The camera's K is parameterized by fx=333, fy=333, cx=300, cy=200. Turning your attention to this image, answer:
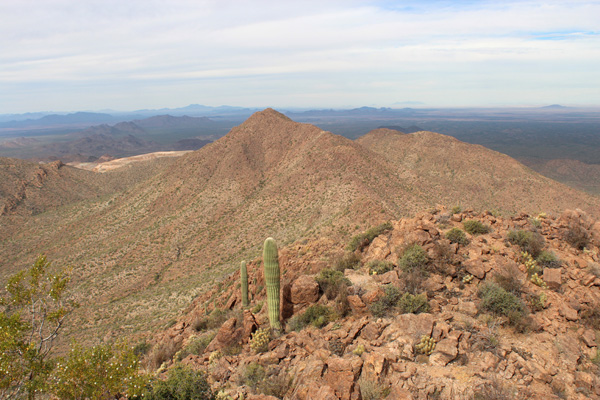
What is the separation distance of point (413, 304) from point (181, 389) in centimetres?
703

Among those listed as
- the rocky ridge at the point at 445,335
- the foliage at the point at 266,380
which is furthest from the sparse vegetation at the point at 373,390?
the foliage at the point at 266,380

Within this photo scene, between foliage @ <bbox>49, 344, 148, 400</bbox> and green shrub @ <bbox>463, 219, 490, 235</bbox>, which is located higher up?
green shrub @ <bbox>463, 219, 490, 235</bbox>

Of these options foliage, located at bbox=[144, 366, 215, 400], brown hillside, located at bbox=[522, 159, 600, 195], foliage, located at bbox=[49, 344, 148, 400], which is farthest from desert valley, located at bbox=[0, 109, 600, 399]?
brown hillside, located at bbox=[522, 159, 600, 195]

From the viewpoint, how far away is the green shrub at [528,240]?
1316cm

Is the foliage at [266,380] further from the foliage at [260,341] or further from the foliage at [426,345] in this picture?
the foliage at [426,345]

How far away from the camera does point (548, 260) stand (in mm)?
12422

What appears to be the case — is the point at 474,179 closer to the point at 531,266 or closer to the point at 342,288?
the point at 531,266

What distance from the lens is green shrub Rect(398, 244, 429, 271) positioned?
12.3m

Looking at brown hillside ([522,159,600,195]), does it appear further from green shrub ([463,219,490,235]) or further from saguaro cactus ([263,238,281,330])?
saguaro cactus ([263,238,281,330])

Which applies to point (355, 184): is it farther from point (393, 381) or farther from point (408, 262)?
point (393, 381)

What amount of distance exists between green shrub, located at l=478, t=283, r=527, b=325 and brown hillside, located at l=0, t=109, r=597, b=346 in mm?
15414

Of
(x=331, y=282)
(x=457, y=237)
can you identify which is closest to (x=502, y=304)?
(x=457, y=237)

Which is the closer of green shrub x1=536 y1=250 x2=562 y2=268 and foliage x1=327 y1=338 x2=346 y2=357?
foliage x1=327 y1=338 x2=346 y2=357

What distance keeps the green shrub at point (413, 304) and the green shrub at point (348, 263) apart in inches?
162
